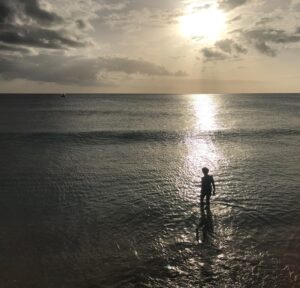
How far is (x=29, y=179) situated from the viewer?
997 inches

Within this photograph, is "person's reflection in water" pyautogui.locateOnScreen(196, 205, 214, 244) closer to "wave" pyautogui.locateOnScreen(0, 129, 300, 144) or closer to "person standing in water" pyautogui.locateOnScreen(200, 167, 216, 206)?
"person standing in water" pyautogui.locateOnScreen(200, 167, 216, 206)

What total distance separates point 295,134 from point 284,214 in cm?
3706

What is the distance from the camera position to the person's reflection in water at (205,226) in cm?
1475

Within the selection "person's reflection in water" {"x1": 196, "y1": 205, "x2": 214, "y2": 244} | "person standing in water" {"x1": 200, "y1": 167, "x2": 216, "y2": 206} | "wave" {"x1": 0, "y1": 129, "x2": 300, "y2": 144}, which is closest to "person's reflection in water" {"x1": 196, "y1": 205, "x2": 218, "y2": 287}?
"person's reflection in water" {"x1": 196, "y1": 205, "x2": 214, "y2": 244}

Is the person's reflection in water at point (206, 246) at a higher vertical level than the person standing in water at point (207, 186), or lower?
lower

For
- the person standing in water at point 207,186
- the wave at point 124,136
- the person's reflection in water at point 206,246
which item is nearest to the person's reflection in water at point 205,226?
the person's reflection in water at point 206,246

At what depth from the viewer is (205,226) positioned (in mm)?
16047

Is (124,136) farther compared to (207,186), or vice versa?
(124,136)

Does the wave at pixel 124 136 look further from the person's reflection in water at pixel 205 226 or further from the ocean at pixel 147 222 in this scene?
the person's reflection in water at pixel 205 226

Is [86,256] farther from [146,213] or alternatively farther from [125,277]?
[146,213]

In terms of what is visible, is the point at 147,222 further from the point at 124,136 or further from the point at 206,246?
the point at 124,136

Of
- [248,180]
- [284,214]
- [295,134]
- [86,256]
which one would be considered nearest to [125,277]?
[86,256]

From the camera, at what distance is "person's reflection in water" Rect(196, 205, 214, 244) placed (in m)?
14.8

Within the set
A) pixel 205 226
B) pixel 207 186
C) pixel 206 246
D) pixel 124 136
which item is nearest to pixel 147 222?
pixel 205 226
